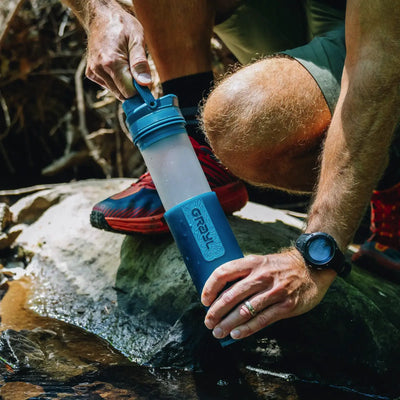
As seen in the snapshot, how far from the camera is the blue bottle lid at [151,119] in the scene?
1104 mm

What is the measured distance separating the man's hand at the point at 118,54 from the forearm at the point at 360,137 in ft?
1.55

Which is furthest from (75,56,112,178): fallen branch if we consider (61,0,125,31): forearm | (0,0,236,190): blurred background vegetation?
(61,0,125,31): forearm

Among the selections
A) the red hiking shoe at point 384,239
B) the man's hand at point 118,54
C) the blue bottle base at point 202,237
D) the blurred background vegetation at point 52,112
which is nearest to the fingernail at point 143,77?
the man's hand at point 118,54

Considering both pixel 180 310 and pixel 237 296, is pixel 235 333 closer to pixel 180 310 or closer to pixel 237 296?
pixel 237 296

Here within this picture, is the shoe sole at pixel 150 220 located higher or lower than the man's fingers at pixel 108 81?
lower

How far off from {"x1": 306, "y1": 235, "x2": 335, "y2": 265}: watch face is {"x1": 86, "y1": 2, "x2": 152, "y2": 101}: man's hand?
521 mm

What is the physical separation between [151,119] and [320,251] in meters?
0.47

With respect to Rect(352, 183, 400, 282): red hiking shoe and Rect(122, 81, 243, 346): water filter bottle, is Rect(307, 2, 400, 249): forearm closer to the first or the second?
Rect(122, 81, 243, 346): water filter bottle

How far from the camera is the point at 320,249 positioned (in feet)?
3.46

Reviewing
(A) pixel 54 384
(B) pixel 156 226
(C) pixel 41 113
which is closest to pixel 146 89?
(B) pixel 156 226

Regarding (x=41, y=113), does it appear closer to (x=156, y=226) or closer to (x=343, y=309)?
(x=156, y=226)

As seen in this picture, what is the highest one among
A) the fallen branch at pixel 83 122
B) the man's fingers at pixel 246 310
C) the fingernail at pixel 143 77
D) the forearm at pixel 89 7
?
the forearm at pixel 89 7

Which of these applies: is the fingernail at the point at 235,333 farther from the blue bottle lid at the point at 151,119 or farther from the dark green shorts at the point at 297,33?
the dark green shorts at the point at 297,33

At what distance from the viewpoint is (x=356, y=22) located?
1.13 m
